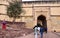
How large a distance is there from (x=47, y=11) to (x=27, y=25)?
350cm

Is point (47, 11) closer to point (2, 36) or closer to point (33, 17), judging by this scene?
point (33, 17)

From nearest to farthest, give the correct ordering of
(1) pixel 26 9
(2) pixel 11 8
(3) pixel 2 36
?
(3) pixel 2 36, (2) pixel 11 8, (1) pixel 26 9

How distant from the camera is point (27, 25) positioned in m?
28.1

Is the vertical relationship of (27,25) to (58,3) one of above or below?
below

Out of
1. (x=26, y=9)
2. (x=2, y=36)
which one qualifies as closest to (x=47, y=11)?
(x=26, y=9)

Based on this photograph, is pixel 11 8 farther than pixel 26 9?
No

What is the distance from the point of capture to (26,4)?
28156 mm

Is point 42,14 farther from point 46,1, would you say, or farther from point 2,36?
point 2,36

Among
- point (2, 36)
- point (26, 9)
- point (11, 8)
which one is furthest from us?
point (26, 9)

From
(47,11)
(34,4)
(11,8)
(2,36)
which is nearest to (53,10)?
(47,11)

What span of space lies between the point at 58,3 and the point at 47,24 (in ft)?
11.1

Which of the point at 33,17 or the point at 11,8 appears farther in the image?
the point at 33,17

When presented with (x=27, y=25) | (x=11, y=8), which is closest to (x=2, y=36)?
(x=11, y=8)

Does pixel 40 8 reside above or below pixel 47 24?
above
